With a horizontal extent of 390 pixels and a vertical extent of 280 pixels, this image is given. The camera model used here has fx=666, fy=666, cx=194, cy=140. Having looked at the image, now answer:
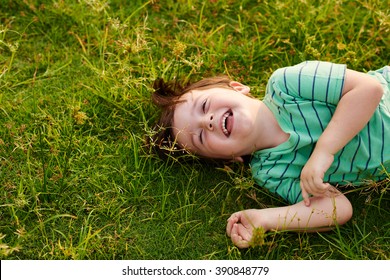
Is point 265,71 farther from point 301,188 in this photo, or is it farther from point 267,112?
point 301,188

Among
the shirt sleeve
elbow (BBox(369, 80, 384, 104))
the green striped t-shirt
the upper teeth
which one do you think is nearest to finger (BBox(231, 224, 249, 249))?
the green striped t-shirt

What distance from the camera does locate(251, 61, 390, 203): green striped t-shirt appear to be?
2.84 metres

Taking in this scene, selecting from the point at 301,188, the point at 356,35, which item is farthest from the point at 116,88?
the point at 356,35

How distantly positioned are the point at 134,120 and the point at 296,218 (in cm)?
98

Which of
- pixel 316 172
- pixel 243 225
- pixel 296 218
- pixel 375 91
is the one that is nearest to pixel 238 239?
pixel 243 225

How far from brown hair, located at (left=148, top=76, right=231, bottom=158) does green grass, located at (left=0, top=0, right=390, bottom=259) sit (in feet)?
0.24

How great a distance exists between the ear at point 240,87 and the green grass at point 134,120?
7.5 inches

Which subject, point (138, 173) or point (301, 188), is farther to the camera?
point (138, 173)

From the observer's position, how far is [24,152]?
10.4 ft

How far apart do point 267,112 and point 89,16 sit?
126 cm

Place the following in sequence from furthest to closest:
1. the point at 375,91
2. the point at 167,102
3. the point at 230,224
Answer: the point at 167,102, the point at 230,224, the point at 375,91

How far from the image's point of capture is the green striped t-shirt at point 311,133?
9.32 feet

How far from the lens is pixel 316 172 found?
9.06 ft

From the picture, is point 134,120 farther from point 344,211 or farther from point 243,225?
point 344,211
